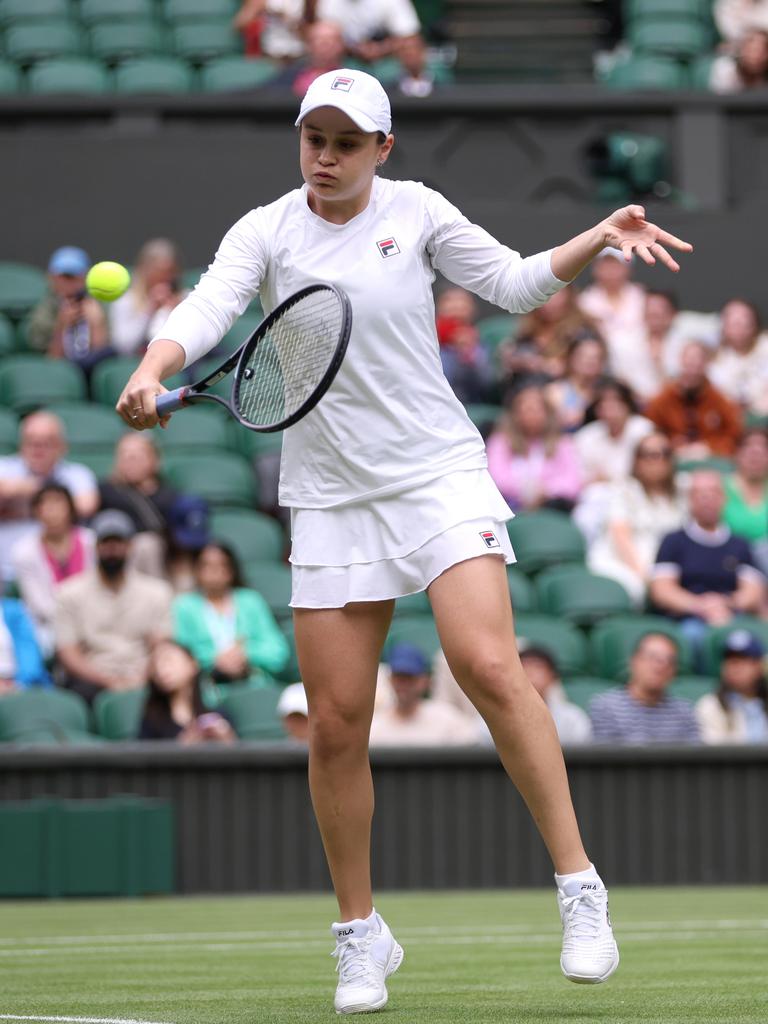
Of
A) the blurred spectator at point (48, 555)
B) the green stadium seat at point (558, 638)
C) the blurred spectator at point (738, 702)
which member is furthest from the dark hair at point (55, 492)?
the blurred spectator at point (738, 702)

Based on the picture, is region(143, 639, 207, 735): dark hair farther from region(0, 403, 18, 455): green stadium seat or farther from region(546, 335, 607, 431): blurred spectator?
region(546, 335, 607, 431): blurred spectator

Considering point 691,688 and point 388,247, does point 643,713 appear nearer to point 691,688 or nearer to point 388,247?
point 691,688

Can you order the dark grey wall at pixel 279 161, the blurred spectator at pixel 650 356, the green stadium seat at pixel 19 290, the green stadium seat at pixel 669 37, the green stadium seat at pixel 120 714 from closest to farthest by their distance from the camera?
the green stadium seat at pixel 120 714, the blurred spectator at pixel 650 356, the green stadium seat at pixel 19 290, the dark grey wall at pixel 279 161, the green stadium seat at pixel 669 37

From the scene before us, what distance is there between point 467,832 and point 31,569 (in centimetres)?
255

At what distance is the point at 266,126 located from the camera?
44.6 ft

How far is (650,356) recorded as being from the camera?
A: 1237 centimetres

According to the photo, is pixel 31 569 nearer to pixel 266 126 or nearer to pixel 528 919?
pixel 528 919

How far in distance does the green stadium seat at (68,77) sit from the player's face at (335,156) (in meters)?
9.65

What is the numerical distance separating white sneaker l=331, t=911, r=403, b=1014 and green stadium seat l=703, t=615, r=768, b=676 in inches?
229

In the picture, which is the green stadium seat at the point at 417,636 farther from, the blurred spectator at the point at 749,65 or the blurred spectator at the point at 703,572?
the blurred spectator at the point at 749,65

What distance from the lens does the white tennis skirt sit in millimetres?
4434

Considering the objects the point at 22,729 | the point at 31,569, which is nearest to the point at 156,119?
the point at 31,569

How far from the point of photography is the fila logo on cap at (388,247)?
4500 mm

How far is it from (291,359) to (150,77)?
32.3 ft
